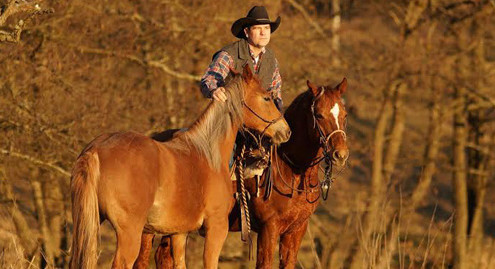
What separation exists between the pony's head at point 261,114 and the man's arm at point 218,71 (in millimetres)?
391

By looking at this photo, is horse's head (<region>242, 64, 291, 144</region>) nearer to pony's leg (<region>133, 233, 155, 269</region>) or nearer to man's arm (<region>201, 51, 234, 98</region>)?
man's arm (<region>201, 51, 234, 98</region>)

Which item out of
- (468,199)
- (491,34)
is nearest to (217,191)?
(491,34)

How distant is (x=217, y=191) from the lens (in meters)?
5.96

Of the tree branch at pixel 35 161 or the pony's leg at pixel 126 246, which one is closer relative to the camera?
the pony's leg at pixel 126 246

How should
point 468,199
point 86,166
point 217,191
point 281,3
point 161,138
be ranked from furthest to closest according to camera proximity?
1. point 468,199
2. point 281,3
3. point 161,138
4. point 217,191
5. point 86,166

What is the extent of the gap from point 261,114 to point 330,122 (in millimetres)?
731

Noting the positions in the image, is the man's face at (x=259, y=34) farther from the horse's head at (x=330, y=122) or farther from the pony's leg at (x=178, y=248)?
the pony's leg at (x=178, y=248)

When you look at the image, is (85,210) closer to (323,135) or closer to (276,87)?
(323,135)

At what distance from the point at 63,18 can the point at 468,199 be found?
8575mm

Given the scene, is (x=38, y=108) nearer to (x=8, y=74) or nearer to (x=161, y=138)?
(x=8, y=74)

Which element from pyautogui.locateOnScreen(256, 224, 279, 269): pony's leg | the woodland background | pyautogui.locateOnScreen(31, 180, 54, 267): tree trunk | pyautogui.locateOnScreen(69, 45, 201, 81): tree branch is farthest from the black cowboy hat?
pyautogui.locateOnScreen(31, 180, 54, 267): tree trunk

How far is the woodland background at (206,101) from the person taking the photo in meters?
11.6

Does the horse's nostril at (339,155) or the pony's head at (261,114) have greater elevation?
the pony's head at (261,114)

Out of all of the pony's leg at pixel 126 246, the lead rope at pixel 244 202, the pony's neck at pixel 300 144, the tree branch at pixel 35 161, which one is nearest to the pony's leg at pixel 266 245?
the lead rope at pixel 244 202
